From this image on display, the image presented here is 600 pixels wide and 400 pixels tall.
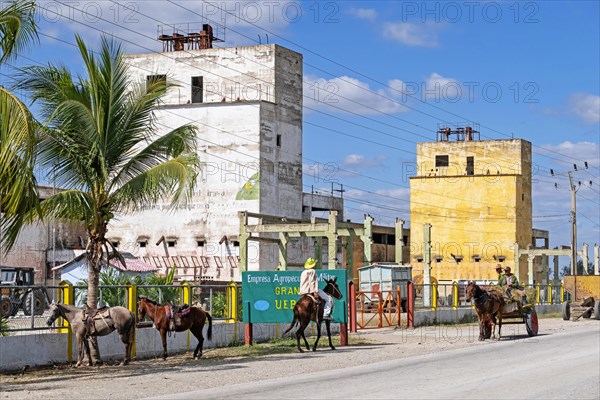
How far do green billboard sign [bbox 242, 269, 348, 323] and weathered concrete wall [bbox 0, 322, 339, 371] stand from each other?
35.0 inches

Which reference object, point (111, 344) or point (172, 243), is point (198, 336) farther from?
point (172, 243)

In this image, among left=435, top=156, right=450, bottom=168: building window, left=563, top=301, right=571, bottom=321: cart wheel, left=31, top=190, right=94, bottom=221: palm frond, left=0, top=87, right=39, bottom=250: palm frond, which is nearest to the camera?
left=0, top=87, right=39, bottom=250: palm frond

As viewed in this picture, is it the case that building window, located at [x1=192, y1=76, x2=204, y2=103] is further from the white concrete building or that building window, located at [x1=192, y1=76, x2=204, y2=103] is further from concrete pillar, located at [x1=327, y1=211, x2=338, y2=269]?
concrete pillar, located at [x1=327, y1=211, x2=338, y2=269]

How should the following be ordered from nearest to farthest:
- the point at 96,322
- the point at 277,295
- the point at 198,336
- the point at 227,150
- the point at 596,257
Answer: the point at 96,322
the point at 198,336
the point at 277,295
the point at 227,150
the point at 596,257

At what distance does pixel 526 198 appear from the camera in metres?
88.4

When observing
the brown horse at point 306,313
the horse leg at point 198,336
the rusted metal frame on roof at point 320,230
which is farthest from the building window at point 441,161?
the horse leg at point 198,336

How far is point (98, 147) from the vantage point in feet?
69.9

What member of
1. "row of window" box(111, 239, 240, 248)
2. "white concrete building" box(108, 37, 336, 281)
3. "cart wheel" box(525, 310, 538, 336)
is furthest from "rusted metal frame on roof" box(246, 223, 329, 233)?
"row of window" box(111, 239, 240, 248)

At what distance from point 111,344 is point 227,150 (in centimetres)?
4501

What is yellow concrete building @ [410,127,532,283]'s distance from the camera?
85.2 meters

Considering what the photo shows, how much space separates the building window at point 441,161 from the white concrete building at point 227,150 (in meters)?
Result: 24.4

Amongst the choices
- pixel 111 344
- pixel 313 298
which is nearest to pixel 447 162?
pixel 313 298

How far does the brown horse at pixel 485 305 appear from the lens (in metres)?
29.0

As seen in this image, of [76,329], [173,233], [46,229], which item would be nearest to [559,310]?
[173,233]
